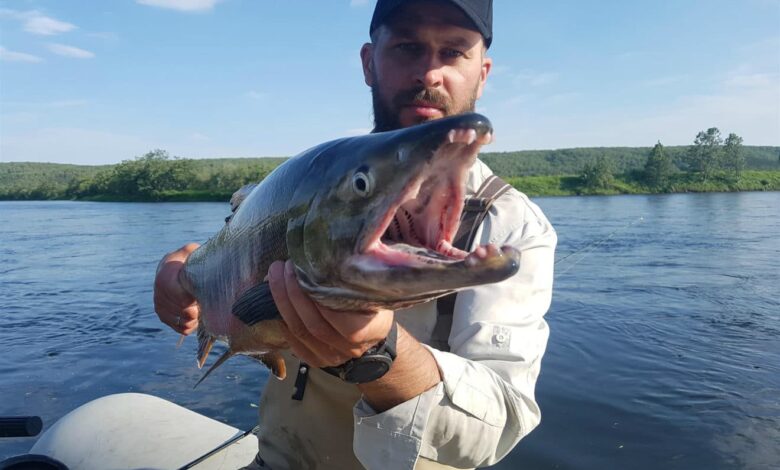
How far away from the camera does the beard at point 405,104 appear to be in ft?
11.0

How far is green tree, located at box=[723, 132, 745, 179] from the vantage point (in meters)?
92.9

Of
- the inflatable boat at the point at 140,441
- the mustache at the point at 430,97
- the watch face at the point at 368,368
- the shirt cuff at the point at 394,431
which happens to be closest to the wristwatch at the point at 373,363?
the watch face at the point at 368,368

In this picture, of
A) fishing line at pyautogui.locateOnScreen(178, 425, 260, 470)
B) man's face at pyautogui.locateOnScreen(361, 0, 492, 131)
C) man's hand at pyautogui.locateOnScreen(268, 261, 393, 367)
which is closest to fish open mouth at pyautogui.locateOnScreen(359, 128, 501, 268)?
man's hand at pyautogui.locateOnScreen(268, 261, 393, 367)

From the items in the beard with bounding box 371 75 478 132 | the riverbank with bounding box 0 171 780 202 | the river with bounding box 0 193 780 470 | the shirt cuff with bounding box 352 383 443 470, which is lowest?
the river with bounding box 0 193 780 470

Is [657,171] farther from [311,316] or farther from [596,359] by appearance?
[311,316]

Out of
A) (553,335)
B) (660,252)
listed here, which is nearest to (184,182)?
(660,252)

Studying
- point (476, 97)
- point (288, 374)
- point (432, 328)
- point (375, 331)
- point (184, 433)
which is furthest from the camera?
point (184, 433)

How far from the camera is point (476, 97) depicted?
363cm

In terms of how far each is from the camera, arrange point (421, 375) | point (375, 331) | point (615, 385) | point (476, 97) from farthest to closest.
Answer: point (615, 385) → point (476, 97) → point (421, 375) → point (375, 331)

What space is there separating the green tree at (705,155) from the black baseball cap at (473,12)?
92.7 m

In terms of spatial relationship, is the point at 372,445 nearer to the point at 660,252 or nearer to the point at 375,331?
the point at 375,331

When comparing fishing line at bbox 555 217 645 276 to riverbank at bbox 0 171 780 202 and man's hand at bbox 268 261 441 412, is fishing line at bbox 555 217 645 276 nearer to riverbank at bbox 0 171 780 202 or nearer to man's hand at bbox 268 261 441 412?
man's hand at bbox 268 261 441 412

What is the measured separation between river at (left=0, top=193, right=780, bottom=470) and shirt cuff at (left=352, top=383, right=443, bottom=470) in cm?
471

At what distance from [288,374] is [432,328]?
845mm
